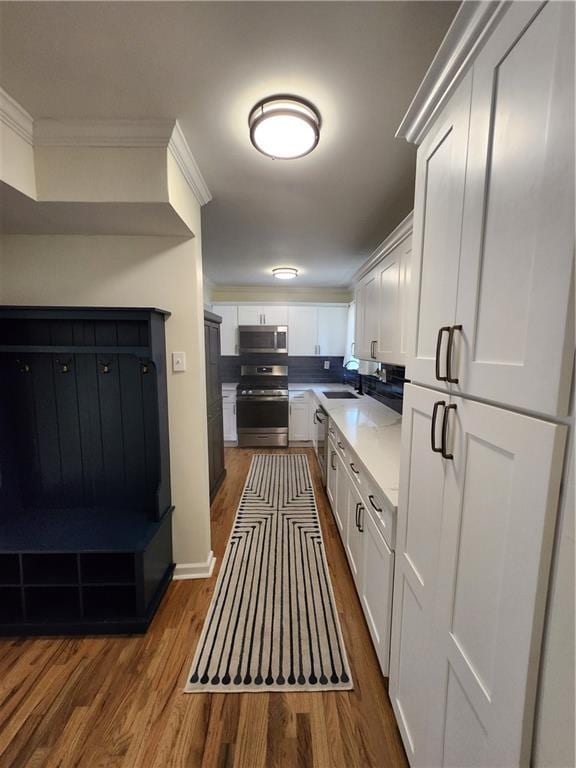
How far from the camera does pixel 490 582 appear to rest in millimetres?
641

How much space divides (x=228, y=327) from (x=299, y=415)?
5.67 feet

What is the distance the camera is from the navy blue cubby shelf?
1547 mm

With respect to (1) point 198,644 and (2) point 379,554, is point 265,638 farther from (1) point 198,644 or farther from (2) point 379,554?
(2) point 379,554

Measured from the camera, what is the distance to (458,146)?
30.4 inches

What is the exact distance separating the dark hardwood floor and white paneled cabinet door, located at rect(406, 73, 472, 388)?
4.56ft

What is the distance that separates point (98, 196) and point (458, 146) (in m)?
1.49

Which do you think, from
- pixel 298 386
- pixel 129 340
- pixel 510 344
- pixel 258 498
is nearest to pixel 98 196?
pixel 129 340

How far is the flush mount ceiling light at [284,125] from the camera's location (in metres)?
1.18

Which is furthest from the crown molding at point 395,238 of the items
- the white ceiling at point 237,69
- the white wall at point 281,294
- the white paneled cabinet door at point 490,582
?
the white wall at point 281,294

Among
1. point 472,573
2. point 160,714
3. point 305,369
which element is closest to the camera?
point 472,573

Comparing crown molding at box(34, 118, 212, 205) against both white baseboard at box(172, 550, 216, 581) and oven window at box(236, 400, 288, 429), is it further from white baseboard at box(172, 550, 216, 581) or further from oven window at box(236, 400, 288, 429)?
oven window at box(236, 400, 288, 429)

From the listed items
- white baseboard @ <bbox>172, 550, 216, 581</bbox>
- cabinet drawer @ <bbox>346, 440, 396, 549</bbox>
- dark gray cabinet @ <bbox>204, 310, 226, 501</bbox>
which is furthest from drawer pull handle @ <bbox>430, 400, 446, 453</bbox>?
dark gray cabinet @ <bbox>204, 310, 226, 501</bbox>

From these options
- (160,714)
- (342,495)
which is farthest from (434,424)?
(160,714)

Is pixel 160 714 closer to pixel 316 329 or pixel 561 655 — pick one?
pixel 561 655
